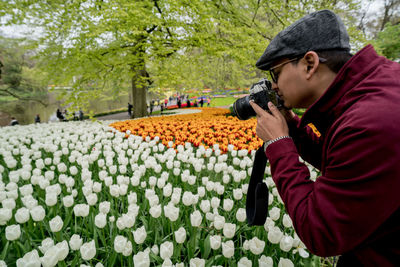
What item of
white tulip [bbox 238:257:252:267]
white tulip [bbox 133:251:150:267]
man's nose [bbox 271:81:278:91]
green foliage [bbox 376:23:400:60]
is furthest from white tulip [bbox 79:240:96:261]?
green foliage [bbox 376:23:400:60]

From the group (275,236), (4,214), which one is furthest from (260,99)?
(4,214)

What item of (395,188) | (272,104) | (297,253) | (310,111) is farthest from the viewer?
(297,253)

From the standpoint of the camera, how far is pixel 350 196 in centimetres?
71

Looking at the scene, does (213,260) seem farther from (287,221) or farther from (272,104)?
(272,104)

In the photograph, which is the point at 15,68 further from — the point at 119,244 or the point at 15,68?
the point at 119,244

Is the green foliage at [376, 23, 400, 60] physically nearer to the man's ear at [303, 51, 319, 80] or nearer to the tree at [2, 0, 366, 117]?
the tree at [2, 0, 366, 117]

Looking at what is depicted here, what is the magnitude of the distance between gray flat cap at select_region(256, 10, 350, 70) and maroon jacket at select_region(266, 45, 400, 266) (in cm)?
13

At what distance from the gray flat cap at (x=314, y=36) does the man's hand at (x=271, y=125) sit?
0.29 metres

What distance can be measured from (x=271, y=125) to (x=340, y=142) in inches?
15.7

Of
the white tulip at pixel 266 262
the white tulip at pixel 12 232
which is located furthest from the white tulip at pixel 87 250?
the white tulip at pixel 266 262

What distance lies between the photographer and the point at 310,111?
1.04 meters

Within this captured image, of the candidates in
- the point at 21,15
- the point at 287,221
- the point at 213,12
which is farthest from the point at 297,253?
the point at 21,15

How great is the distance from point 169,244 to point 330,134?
103 cm

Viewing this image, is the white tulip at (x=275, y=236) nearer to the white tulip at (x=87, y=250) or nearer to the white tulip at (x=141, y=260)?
the white tulip at (x=141, y=260)
